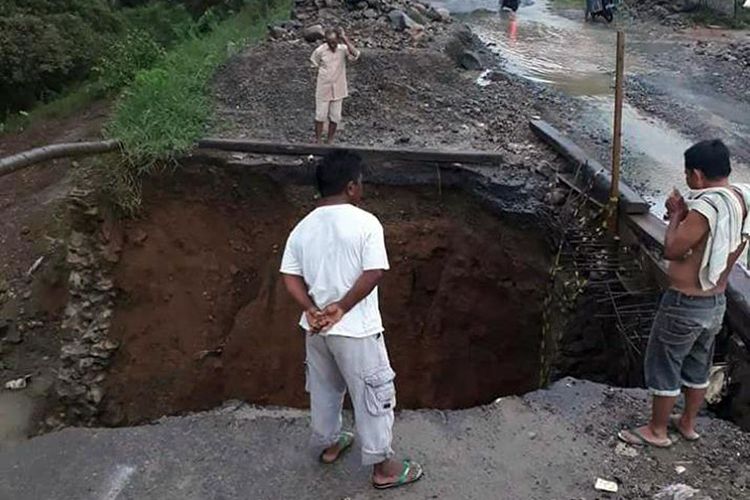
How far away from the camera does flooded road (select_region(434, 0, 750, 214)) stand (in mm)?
8953

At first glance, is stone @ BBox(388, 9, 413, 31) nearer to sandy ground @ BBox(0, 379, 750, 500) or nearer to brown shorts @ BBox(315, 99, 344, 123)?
brown shorts @ BBox(315, 99, 344, 123)

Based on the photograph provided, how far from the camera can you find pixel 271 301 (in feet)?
25.6

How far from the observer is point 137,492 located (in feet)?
13.6

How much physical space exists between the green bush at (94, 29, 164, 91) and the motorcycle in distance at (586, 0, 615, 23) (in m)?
11.5

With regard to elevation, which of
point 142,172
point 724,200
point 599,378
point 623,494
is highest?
point 724,200

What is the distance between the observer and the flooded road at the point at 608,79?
8953 mm

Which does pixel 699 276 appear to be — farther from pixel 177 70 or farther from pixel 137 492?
pixel 177 70

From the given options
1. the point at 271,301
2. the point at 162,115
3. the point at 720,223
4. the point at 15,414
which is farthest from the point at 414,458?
the point at 162,115

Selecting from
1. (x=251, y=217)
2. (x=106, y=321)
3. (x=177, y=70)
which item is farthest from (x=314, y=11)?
(x=106, y=321)

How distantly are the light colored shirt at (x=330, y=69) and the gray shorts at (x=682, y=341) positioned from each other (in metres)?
4.90

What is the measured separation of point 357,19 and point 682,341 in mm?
10285

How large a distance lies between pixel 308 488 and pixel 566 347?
10.9 ft

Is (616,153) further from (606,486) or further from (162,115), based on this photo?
(162,115)

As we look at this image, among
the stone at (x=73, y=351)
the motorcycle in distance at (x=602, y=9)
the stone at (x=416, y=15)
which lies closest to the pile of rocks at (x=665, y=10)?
the motorcycle in distance at (x=602, y=9)
